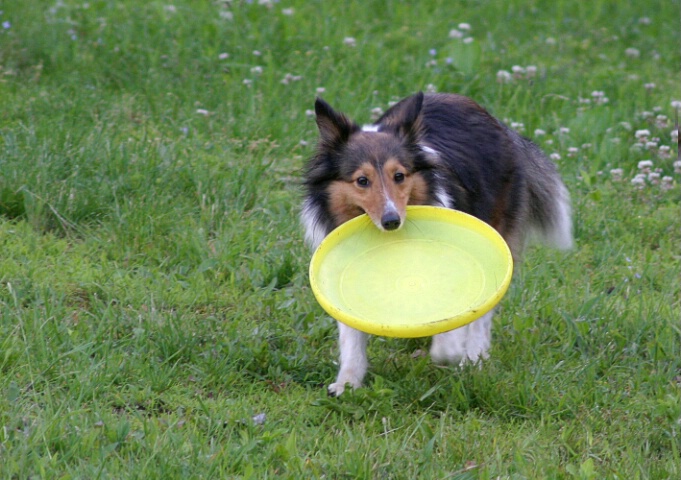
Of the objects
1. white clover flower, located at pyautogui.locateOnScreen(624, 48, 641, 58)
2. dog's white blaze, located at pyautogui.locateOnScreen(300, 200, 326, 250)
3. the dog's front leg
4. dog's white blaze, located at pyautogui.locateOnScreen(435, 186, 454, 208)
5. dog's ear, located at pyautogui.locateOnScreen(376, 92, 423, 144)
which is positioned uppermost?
dog's ear, located at pyautogui.locateOnScreen(376, 92, 423, 144)

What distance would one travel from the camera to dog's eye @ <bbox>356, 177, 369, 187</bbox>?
14.8ft

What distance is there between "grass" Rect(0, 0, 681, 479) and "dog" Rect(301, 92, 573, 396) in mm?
188

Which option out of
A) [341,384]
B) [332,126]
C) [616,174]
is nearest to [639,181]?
[616,174]

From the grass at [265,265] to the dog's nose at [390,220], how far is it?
0.72 metres

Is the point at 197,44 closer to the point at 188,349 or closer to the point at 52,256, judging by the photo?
the point at 52,256

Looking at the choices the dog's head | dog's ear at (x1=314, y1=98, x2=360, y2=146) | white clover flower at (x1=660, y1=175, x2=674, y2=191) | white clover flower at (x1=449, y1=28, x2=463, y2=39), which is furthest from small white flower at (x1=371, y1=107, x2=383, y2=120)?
dog's ear at (x1=314, y1=98, x2=360, y2=146)

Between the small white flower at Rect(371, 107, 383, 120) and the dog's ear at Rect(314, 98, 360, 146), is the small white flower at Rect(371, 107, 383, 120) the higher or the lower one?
the lower one

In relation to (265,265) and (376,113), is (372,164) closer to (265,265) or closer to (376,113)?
(265,265)

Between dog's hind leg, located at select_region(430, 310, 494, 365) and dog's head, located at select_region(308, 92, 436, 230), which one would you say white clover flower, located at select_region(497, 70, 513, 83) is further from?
dog's head, located at select_region(308, 92, 436, 230)

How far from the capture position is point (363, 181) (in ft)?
14.8

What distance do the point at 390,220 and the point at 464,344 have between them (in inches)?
38.2

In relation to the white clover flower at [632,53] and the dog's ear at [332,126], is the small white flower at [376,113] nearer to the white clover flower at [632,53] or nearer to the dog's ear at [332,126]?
the dog's ear at [332,126]

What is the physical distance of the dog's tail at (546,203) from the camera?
5.66 m

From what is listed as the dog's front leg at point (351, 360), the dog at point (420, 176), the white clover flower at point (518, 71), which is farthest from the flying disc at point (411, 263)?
the white clover flower at point (518, 71)
